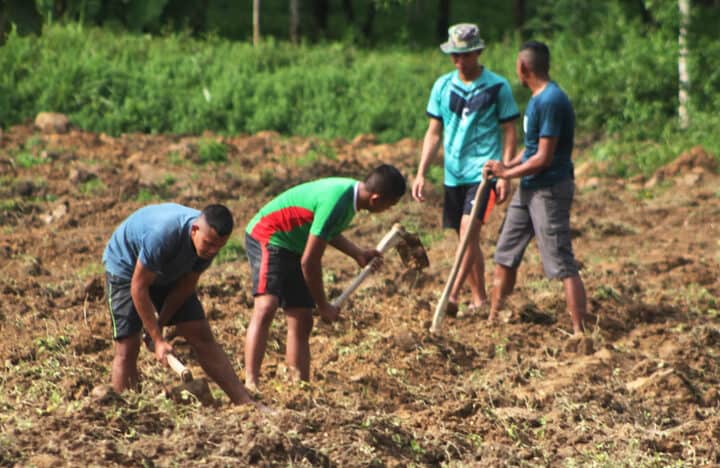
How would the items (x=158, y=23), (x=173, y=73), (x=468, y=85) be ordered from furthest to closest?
(x=158, y=23)
(x=173, y=73)
(x=468, y=85)

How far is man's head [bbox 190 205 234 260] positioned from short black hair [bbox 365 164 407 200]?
3.32ft

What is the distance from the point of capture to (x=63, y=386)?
Answer: 6371 millimetres

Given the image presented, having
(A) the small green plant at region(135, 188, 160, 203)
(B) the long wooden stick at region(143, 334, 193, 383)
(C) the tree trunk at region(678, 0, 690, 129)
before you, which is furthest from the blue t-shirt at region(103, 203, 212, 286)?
(C) the tree trunk at region(678, 0, 690, 129)

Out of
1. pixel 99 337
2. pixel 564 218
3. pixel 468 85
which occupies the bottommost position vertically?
pixel 99 337

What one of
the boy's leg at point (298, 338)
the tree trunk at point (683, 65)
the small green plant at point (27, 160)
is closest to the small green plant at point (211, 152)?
the small green plant at point (27, 160)

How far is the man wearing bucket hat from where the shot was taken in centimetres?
859

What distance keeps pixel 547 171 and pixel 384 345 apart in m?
1.54

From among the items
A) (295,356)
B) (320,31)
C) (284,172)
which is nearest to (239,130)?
(284,172)

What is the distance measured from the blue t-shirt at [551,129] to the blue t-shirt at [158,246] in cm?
274

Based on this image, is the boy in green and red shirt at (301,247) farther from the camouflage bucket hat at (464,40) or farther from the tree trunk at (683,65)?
the tree trunk at (683,65)

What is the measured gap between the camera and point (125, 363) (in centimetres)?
651

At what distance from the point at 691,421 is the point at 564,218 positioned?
74.8 inches

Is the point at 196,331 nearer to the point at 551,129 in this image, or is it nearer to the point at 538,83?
the point at 551,129

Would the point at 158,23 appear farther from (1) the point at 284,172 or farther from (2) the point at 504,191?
(2) the point at 504,191
